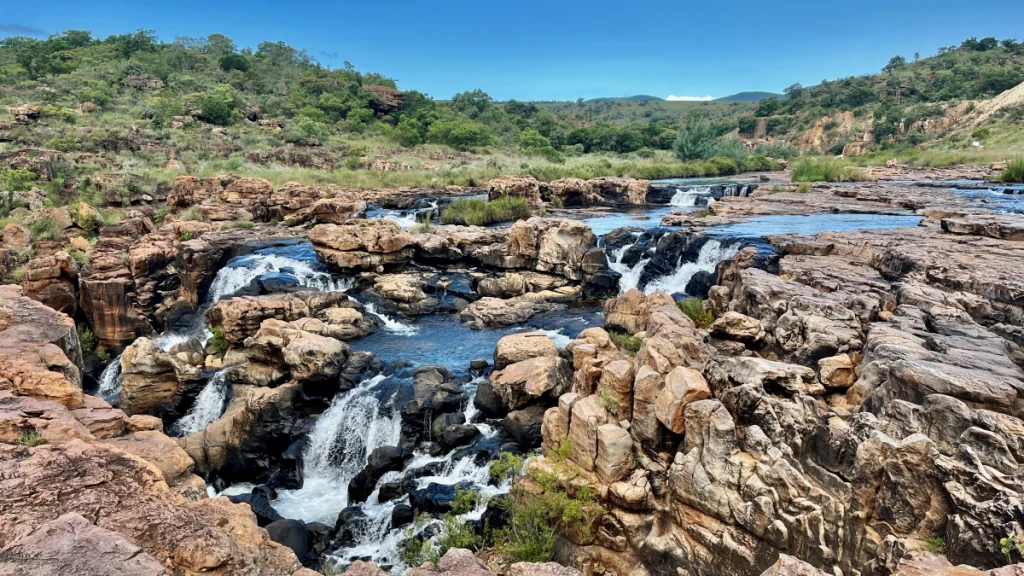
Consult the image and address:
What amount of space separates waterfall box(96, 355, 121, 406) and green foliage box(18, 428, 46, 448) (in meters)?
11.1

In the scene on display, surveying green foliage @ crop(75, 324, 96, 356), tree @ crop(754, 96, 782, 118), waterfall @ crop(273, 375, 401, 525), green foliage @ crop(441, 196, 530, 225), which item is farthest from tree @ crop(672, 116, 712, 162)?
green foliage @ crop(75, 324, 96, 356)

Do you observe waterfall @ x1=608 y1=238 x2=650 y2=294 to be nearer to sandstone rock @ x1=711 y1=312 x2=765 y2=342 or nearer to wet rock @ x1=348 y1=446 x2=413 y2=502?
sandstone rock @ x1=711 y1=312 x2=765 y2=342

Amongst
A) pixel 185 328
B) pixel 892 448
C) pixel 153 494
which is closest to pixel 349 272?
pixel 185 328

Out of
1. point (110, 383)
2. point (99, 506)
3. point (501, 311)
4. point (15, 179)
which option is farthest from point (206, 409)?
point (15, 179)

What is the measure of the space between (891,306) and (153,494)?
12.1 m

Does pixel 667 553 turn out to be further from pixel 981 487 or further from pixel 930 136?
pixel 930 136

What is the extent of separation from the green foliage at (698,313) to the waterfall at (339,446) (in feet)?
24.8

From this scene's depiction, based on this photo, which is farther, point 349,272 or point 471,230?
point 471,230

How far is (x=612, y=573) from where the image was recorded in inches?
328

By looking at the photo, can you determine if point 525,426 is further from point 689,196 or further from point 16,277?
point 689,196

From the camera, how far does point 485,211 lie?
3105 cm

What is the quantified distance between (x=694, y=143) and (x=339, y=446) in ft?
164

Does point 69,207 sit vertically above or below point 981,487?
above

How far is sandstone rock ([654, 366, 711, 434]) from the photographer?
8.17 m
